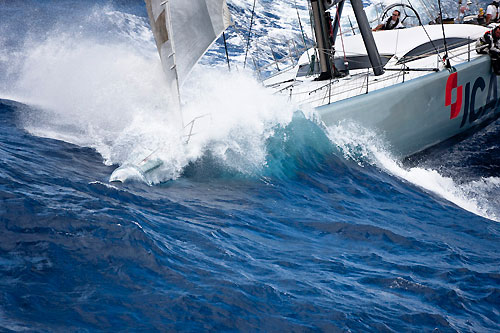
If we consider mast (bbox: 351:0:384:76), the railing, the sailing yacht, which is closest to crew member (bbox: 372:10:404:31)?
the sailing yacht

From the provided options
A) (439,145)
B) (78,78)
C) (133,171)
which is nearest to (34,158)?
(133,171)

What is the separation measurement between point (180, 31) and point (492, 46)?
5.69m

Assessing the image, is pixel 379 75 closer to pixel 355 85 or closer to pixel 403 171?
pixel 355 85

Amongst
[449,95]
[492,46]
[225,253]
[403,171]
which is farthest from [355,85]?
[225,253]

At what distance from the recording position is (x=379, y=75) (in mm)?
7938

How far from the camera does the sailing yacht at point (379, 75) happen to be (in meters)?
5.51

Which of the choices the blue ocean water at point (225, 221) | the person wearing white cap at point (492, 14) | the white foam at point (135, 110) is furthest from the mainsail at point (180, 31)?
the person wearing white cap at point (492, 14)

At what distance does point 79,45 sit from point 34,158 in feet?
13.9

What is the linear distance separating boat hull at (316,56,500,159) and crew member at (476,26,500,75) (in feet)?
0.40

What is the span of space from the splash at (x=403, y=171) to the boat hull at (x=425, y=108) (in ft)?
0.44

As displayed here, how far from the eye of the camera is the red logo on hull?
26.2 ft

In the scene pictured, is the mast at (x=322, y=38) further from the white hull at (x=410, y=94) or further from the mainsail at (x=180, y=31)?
the mainsail at (x=180, y=31)

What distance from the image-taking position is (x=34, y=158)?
17.1 ft

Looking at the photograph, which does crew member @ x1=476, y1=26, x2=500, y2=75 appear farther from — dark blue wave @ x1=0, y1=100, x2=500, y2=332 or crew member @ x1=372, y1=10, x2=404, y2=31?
dark blue wave @ x1=0, y1=100, x2=500, y2=332
